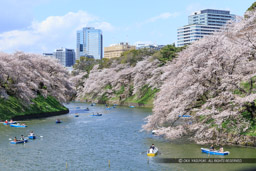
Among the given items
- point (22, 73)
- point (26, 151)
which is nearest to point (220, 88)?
point (26, 151)

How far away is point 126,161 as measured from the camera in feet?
106

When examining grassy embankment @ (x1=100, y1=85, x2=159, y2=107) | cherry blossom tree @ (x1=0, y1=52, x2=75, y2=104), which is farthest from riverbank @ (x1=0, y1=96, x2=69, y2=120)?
grassy embankment @ (x1=100, y1=85, x2=159, y2=107)

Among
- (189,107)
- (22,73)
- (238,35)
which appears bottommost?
(189,107)

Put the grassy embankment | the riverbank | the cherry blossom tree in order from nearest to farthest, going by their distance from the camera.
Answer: the riverbank
the cherry blossom tree
the grassy embankment

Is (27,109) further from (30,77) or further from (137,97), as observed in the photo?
(137,97)

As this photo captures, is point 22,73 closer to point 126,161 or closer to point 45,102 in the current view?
point 45,102

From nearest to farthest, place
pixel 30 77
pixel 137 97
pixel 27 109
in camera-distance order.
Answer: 1. pixel 27 109
2. pixel 30 77
3. pixel 137 97

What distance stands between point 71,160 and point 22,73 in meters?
39.6

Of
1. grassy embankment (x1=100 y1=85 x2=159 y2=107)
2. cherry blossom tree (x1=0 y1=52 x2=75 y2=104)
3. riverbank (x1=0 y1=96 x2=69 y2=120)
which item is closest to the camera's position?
riverbank (x1=0 y1=96 x2=69 y2=120)

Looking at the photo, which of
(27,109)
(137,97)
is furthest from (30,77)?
(137,97)

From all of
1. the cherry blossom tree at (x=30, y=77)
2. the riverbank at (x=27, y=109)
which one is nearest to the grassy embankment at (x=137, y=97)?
the cherry blossom tree at (x=30, y=77)

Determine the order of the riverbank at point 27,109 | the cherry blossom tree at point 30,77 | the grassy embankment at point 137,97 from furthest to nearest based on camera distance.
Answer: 1. the grassy embankment at point 137,97
2. the cherry blossom tree at point 30,77
3. the riverbank at point 27,109

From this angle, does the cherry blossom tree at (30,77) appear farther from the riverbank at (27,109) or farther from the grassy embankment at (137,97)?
the grassy embankment at (137,97)

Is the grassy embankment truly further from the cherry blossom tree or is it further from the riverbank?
the riverbank
